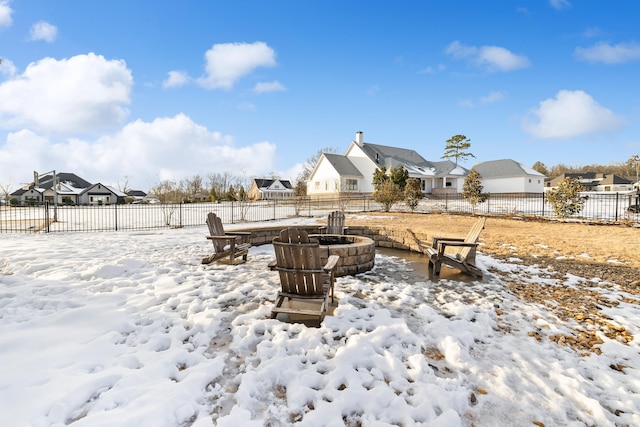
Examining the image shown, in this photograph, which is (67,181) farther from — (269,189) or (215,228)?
(215,228)

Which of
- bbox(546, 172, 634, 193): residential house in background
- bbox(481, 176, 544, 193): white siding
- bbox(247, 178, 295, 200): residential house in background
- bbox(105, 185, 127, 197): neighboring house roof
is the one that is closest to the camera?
bbox(481, 176, 544, 193): white siding

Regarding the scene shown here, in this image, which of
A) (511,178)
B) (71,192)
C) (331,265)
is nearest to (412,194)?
(331,265)

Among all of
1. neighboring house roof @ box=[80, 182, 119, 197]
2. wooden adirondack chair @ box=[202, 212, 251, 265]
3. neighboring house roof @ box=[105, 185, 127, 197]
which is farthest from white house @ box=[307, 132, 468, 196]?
neighboring house roof @ box=[105, 185, 127, 197]

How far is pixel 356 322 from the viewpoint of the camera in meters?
3.79

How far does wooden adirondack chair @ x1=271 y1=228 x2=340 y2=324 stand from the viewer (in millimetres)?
3772

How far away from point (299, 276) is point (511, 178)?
39416 mm

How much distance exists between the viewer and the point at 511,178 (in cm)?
3603

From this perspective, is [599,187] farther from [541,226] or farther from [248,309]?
[248,309]

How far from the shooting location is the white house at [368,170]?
38.9 m

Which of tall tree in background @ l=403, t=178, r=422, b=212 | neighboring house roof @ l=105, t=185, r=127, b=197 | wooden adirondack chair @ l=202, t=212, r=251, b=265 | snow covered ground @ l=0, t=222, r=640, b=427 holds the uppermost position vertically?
neighboring house roof @ l=105, t=185, r=127, b=197

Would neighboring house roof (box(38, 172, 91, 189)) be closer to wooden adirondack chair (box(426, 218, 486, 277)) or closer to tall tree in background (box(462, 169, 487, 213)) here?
tall tree in background (box(462, 169, 487, 213))

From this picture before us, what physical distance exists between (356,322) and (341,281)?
182cm

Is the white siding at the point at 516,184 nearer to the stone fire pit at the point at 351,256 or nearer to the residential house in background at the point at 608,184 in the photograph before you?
the residential house in background at the point at 608,184

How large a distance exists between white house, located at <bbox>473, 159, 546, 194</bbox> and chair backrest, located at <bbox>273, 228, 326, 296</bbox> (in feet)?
123
